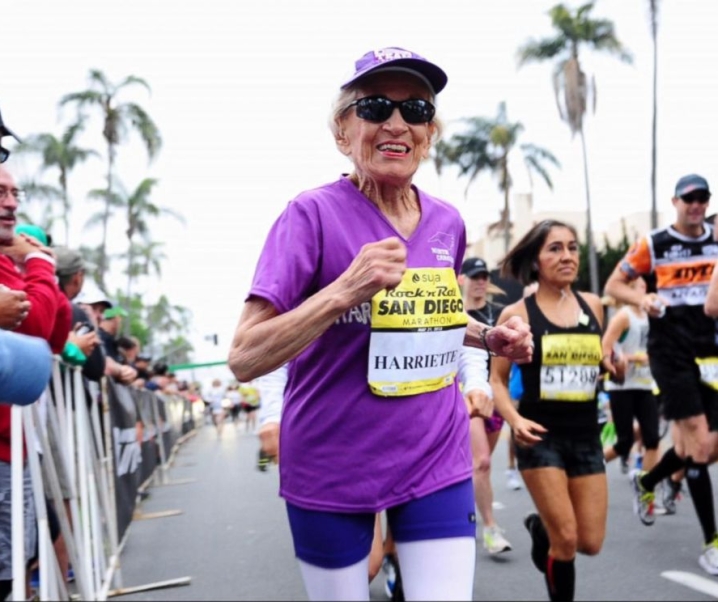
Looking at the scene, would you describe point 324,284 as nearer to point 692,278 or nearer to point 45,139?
point 692,278

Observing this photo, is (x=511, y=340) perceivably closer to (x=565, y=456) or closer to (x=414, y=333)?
(x=414, y=333)

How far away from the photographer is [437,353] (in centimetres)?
248

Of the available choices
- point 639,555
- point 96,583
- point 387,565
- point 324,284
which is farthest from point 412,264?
point 639,555

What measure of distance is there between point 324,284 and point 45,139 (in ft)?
116

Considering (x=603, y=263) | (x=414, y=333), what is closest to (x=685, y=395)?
(x=414, y=333)

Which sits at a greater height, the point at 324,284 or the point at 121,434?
the point at 324,284

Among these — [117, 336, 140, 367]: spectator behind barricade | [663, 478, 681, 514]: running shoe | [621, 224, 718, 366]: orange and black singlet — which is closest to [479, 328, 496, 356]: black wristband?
[621, 224, 718, 366]: orange and black singlet

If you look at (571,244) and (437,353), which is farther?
(571,244)

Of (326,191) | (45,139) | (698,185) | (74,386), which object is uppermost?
(45,139)

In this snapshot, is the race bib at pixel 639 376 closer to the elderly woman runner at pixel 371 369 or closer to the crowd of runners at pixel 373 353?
the crowd of runners at pixel 373 353

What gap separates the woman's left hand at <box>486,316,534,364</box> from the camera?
2.71 m

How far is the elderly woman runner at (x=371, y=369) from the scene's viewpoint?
2.29 metres

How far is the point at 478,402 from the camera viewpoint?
2855 millimetres

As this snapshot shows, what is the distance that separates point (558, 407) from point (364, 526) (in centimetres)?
243
